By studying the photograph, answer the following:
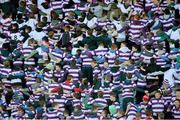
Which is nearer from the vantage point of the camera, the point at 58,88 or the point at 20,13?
the point at 58,88

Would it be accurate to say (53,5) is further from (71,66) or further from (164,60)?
(164,60)

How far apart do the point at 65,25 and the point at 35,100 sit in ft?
7.17

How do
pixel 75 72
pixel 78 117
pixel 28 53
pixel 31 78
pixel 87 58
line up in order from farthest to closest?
pixel 28 53, pixel 31 78, pixel 87 58, pixel 75 72, pixel 78 117

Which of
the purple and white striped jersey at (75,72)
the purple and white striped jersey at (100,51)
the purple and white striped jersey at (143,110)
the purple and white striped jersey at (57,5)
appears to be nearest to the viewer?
the purple and white striped jersey at (143,110)

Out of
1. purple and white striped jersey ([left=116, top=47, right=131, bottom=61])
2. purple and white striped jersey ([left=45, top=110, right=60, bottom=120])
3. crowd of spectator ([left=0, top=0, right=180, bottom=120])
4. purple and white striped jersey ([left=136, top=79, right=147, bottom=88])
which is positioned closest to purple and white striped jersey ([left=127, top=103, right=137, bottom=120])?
crowd of spectator ([left=0, top=0, right=180, bottom=120])

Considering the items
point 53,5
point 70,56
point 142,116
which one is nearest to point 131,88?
point 142,116

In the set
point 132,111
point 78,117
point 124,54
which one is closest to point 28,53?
point 78,117

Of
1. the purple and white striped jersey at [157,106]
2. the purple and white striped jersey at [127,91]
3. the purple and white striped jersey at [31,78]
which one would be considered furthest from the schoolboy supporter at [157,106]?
the purple and white striped jersey at [31,78]

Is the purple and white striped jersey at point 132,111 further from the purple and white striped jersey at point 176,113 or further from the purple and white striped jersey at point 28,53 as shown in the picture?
the purple and white striped jersey at point 28,53

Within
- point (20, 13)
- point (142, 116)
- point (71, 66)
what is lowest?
point (142, 116)

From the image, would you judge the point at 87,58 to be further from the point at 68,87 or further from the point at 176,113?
the point at 176,113

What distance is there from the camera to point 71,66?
1545 centimetres

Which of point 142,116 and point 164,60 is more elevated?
point 164,60

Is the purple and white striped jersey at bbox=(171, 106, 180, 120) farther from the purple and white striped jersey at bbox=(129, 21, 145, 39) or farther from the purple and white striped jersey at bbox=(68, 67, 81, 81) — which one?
the purple and white striped jersey at bbox=(68, 67, 81, 81)
